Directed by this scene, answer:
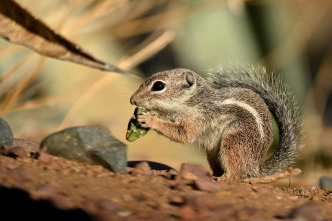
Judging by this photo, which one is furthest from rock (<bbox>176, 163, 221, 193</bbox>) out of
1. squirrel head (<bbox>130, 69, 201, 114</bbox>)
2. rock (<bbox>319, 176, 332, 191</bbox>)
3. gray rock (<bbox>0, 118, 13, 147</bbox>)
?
rock (<bbox>319, 176, 332, 191</bbox>)

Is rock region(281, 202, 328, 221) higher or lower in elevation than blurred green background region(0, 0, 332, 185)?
lower

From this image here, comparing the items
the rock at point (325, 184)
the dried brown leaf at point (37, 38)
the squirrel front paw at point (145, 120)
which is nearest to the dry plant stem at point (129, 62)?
the squirrel front paw at point (145, 120)

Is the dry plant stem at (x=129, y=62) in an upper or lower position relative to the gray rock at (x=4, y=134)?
upper

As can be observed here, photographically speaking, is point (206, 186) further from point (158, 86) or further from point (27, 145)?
point (158, 86)

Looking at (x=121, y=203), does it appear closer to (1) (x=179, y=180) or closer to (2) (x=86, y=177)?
(2) (x=86, y=177)

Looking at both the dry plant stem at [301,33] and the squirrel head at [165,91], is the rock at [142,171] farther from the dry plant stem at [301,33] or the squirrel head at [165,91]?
the dry plant stem at [301,33]

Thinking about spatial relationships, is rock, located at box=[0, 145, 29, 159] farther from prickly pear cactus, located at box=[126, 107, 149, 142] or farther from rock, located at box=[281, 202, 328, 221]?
rock, located at box=[281, 202, 328, 221]

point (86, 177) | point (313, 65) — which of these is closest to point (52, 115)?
point (313, 65)

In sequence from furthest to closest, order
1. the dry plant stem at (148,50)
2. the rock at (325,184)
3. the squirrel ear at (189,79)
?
the dry plant stem at (148,50) < the rock at (325,184) < the squirrel ear at (189,79)

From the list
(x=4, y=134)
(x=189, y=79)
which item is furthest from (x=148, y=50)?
(x=4, y=134)
